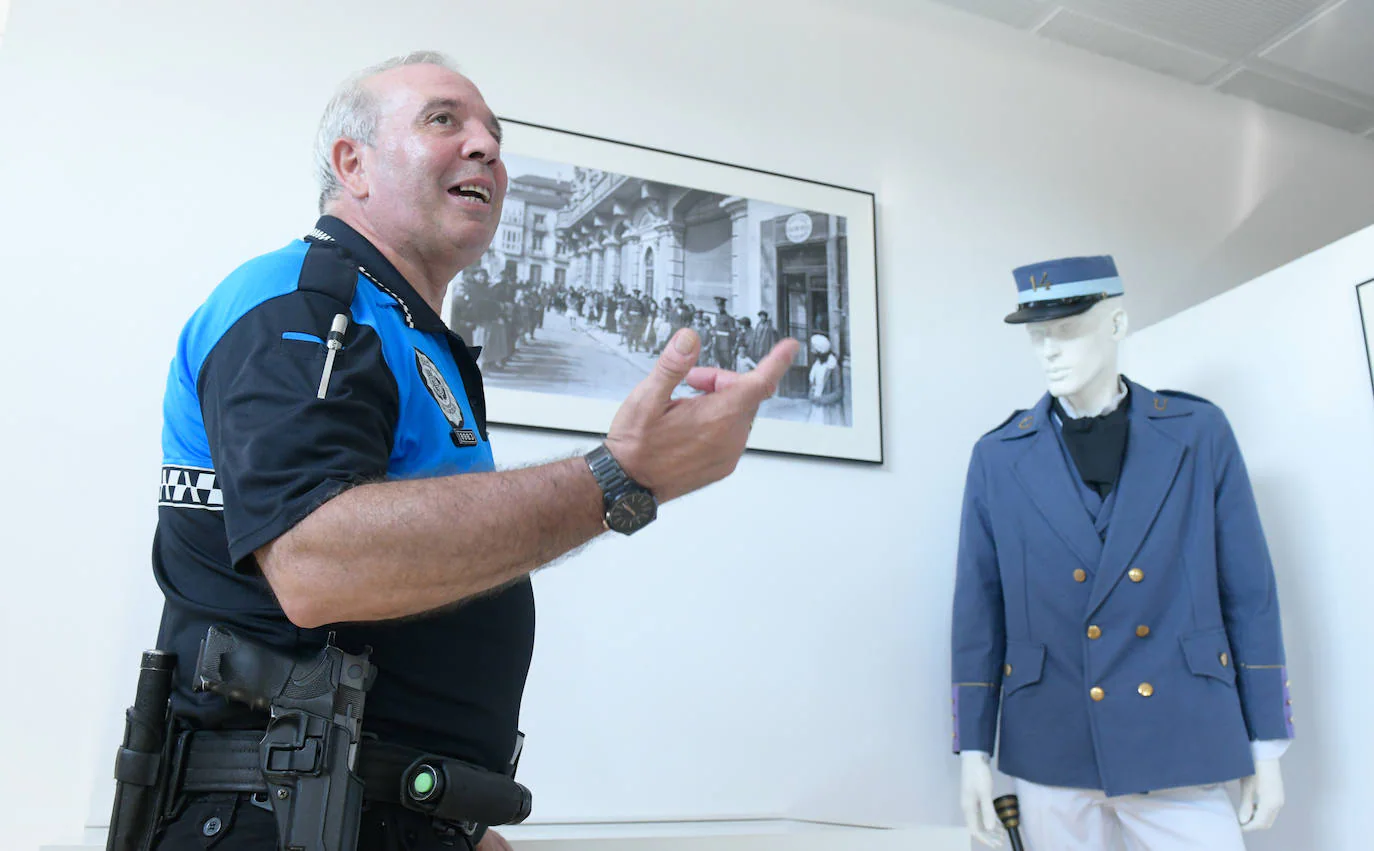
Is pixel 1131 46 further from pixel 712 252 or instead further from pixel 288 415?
pixel 288 415

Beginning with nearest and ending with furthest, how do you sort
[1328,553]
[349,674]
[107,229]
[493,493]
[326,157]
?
[493,493] → [349,674] → [326,157] → [107,229] → [1328,553]

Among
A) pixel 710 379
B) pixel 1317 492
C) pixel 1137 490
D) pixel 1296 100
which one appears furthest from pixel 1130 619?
Answer: pixel 1296 100

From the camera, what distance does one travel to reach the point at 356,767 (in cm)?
99

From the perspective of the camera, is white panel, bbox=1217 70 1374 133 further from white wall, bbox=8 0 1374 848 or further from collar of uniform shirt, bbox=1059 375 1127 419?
collar of uniform shirt, bbox=1059 375 1127 419

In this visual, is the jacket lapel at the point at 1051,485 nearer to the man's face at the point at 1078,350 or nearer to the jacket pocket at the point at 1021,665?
the man's face at the point at 1078,350

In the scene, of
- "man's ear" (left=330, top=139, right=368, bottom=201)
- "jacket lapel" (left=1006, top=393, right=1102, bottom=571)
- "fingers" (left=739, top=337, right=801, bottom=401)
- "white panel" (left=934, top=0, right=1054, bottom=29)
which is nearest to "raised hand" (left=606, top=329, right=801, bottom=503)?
"fingers" (left=739, top=337, right=801, bottom=401)

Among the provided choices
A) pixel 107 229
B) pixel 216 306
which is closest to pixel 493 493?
pixel 216 306

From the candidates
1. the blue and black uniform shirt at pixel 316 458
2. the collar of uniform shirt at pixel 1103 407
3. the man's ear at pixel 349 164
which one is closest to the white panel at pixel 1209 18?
the collar of uniform shirt at pixel 1103 407

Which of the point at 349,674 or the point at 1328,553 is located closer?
the point at 349,674

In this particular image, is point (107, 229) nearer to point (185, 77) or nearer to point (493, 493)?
point (185, 77)

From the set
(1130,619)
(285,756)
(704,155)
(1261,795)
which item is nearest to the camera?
(285,756)

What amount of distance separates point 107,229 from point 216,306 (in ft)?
5.04

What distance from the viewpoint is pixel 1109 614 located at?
2303 mm

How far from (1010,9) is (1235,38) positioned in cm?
75
